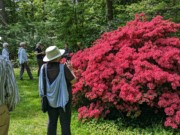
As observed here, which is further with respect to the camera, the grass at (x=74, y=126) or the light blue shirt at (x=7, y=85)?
the grass at (x=74, y=126)

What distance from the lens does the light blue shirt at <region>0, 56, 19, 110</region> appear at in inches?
139

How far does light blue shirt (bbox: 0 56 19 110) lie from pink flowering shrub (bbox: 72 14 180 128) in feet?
9.86

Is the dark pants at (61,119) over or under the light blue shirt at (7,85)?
under

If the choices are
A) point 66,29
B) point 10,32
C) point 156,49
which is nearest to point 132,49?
point 156,49

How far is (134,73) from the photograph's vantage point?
6.71 metres

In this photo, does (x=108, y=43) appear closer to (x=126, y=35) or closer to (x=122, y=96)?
(x=126, y=35)

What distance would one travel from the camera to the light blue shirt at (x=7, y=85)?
3525mm

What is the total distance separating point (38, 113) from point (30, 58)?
12707mm

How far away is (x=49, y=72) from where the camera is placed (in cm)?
498

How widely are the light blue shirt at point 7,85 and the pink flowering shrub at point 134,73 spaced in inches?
118

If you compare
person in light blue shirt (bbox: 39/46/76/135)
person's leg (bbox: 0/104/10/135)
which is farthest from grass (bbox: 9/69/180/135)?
person's leg (bbox: 0/104/10/135)

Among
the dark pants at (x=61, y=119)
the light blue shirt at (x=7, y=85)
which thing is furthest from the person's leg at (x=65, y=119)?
the light blue shirt at (x=7, y=85)

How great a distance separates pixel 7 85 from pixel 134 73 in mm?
3627

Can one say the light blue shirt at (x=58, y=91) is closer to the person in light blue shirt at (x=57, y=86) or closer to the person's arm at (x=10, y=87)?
the person in light blue shirt at (x=57, y=86)
